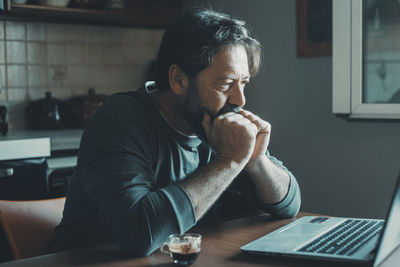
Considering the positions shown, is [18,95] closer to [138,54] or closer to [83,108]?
[83,108]

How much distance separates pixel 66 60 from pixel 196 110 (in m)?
2.09

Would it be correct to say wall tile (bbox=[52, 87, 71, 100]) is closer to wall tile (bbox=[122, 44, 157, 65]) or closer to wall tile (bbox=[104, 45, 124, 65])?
wall tile (bbox=[104, 45, 124, 65])

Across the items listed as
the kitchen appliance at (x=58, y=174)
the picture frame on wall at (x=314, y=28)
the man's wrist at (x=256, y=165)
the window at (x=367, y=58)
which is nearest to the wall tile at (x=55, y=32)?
the kitchen appliance at (x=58, y=174)

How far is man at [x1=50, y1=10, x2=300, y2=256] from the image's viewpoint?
1.17 metres

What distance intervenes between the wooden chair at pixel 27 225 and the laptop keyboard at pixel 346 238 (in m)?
0.73

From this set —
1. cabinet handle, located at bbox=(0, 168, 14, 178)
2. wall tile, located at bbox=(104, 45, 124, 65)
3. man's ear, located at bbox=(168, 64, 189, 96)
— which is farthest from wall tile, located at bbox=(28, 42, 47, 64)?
man's ear, located at bbox=(168, 64, 189, 96)

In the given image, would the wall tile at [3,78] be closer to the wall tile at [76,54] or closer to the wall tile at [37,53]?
the wall tile at [37,53]

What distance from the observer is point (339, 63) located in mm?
2631

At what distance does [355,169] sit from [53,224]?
178 centimetres

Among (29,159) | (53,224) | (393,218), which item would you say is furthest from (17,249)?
(29,159)

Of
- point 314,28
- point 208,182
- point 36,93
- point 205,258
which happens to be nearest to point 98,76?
point 36,93

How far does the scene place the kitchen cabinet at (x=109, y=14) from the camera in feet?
9.72

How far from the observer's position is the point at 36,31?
3227 mm

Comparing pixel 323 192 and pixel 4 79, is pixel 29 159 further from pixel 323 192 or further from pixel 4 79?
pixel 323 192
